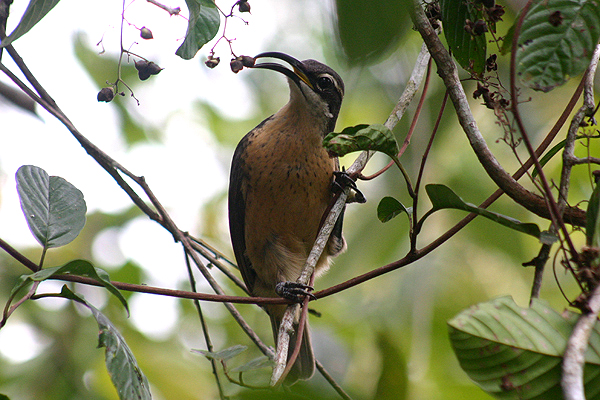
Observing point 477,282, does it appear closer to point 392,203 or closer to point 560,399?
point 392,203

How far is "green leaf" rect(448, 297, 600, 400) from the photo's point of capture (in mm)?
1383

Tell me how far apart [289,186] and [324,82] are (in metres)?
0.90

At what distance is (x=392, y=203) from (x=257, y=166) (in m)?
1.92

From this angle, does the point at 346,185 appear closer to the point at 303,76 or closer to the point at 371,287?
the point at 303,76

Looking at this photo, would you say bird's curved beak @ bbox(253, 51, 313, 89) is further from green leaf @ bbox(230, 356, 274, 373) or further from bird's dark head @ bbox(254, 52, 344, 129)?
green leaf @ bbox(230, 356, 274, 373)

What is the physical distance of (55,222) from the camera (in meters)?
2.18

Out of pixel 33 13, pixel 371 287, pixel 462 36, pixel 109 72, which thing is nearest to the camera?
pixel 33 13

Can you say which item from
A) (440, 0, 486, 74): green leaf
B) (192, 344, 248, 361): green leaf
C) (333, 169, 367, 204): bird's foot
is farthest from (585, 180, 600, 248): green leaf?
(333, 169, 367, 204): bird's foot

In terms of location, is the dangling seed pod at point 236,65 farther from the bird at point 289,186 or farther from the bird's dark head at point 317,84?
the bird's dark head at point 317,84

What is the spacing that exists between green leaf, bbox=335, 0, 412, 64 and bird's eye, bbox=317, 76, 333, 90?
326 cm

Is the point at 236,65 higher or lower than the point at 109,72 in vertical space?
lower

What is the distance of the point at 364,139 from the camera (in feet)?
6.20

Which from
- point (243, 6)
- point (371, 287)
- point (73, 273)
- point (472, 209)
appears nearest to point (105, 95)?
point (243, 6)

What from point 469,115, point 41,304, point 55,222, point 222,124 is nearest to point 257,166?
point 55,222
